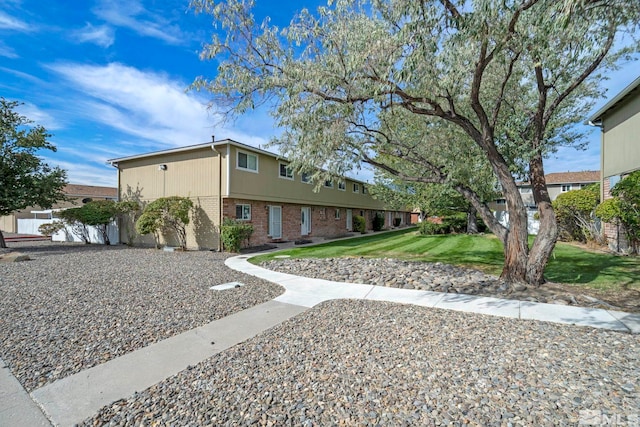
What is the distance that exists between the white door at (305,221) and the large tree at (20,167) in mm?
13079

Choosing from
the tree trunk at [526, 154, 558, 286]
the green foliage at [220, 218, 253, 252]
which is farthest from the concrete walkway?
the green foliage at [220, 218, 253, 252]

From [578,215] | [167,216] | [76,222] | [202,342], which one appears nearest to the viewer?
[202,342]

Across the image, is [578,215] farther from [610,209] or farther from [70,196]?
[70,196]

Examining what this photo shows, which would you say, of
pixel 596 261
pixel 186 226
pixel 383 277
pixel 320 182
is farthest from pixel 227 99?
pixel 596 261

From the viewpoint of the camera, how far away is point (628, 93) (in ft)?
32.8

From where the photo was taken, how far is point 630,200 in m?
9.81

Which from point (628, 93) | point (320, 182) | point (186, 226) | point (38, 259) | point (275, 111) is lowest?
point (38, 259)

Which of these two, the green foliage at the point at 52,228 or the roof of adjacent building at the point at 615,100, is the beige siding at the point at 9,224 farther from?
the roof of adjacent building at the point at 615,100

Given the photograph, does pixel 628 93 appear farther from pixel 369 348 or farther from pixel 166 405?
pixel 166 405

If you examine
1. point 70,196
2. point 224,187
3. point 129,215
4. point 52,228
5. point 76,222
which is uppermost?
point 70,196

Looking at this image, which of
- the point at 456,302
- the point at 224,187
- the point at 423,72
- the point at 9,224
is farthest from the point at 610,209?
the point at 9,224

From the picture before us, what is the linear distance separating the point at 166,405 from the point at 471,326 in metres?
4.05

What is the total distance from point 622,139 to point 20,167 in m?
25.1

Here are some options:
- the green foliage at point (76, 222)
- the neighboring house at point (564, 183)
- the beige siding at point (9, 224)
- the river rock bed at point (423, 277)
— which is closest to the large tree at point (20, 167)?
the green foliage at point (76, 222)
